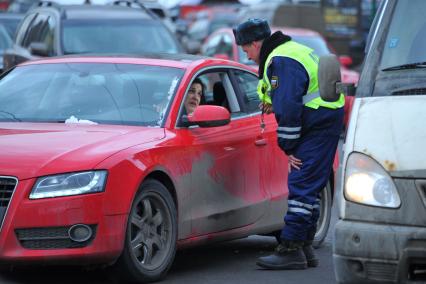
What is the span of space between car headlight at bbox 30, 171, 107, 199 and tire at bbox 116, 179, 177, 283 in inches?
13.8

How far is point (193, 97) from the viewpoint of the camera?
8102mm

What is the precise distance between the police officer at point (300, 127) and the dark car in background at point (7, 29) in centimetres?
1318

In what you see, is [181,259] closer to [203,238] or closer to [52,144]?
[203,238]

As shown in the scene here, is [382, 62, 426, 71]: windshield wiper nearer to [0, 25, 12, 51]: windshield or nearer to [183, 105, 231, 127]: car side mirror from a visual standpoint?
[183, 105, 231, 127]: car side mirror

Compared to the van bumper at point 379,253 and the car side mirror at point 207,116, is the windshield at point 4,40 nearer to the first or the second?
the car side mirror at point 207,116

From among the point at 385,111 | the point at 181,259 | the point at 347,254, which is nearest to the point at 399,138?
the point at 385,111

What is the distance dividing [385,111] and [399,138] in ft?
0.65

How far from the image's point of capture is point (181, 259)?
8336mm

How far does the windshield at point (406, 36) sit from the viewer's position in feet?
20.3

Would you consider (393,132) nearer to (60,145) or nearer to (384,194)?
(384,194)

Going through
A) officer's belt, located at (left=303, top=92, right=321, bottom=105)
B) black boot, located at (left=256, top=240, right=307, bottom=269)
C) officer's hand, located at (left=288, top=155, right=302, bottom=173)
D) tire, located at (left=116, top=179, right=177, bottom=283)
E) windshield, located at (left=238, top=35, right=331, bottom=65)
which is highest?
officer's belt, located at (left=303, top=92, right=321, bottom=105)

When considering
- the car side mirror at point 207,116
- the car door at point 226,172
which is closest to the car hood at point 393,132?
the car side mirror at point 207,116

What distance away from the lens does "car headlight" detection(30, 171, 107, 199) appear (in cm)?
647

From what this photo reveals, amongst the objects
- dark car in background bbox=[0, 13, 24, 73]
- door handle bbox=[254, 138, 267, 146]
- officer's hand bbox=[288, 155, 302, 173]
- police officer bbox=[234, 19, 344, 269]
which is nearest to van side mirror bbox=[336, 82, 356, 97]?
police officer bbox=[234, 19, 344, 269]
